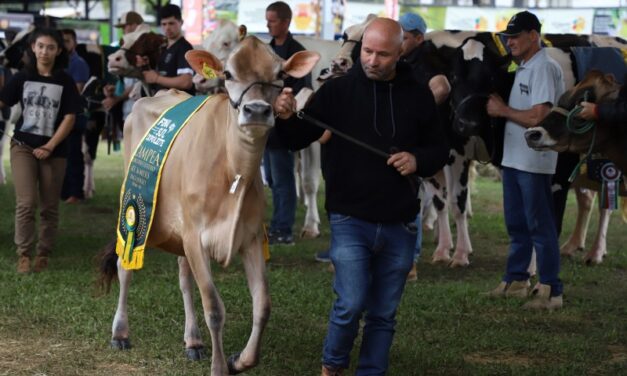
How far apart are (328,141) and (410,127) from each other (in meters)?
0.43

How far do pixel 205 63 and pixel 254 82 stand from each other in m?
0.55

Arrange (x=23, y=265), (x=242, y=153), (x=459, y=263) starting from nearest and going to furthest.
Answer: (x=242, y=153) < (x=23, y=265) < (x=459, y=263)

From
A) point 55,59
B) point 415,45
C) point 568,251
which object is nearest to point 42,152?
point 55,59

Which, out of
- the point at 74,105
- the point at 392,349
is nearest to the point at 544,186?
the point at 392,349

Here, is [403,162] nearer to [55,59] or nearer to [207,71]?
[207,71]

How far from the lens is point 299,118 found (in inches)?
210

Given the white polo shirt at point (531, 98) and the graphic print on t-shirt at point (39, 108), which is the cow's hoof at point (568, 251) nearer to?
the white polo shirt at point (531, 98)

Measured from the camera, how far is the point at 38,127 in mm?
9000

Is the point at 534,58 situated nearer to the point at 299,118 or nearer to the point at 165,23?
the point at 299,118

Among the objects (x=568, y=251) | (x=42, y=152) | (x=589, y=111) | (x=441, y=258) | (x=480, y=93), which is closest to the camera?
(x=589, y=111)

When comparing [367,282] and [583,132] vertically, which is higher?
[583,132]


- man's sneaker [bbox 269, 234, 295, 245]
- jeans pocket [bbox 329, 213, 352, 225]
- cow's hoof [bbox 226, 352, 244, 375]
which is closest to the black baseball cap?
jeans pocket [bbox 329, 213, 352, 225]

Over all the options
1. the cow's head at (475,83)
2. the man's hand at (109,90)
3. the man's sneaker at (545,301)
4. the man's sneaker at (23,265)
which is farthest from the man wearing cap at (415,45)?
the man's hand at (109,90)

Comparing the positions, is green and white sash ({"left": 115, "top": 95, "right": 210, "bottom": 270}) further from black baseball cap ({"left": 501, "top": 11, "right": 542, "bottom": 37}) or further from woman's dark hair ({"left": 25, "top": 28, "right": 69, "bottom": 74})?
woman's dark hair ({"left": 25, "top": 28, "right": 69, "bottom": 74})
